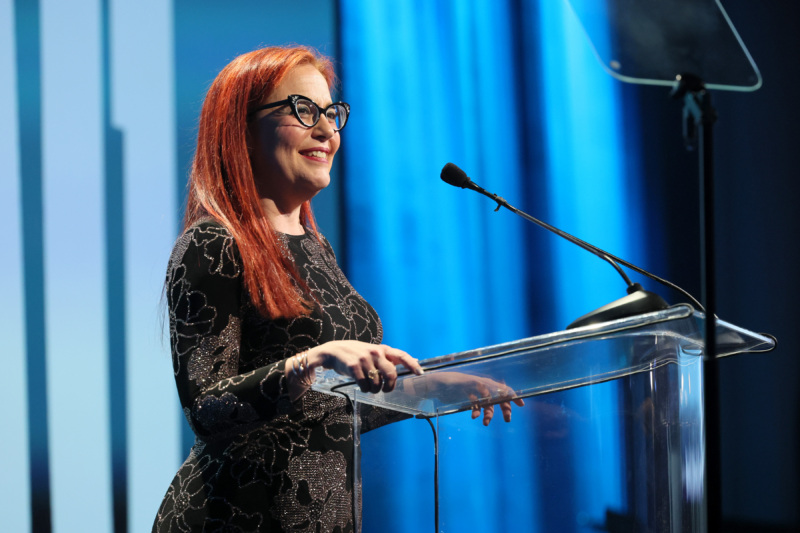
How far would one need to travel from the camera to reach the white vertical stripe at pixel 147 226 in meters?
2.47

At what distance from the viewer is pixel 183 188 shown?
262cm

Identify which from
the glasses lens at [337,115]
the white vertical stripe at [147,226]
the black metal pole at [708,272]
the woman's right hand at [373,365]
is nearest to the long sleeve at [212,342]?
the woman's right hand at [373,365]

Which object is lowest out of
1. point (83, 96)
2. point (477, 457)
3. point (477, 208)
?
point (477, 457)

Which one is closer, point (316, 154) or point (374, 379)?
point (374, 379)

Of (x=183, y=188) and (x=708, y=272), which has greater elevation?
(x=183, y=188)

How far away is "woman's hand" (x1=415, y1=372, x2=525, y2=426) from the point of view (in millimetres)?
1084

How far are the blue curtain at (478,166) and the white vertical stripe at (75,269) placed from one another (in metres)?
0.86

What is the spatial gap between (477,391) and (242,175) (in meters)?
0.68

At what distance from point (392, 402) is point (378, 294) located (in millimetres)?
1666

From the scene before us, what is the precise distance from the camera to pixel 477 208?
9.54 feet

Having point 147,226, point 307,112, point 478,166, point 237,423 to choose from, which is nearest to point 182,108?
point 147,226

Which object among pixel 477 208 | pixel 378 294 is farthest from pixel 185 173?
pixel 477 208

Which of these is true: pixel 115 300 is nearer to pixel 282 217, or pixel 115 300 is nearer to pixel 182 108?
pixel 182 108

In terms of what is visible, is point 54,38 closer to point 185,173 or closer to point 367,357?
point 185,173
